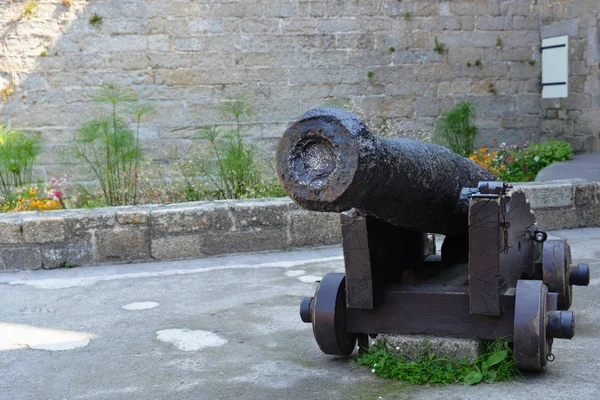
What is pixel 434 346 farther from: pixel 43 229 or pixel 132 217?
pixel 43 229

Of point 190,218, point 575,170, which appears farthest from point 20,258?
point 575,170

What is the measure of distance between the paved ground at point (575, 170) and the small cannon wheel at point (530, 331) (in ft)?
14.2

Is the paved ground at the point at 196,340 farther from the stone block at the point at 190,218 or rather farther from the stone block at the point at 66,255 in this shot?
the stone block at the point at 190,218

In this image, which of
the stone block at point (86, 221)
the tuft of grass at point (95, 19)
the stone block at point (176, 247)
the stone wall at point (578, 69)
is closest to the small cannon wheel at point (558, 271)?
the stone block at point (176, 247)

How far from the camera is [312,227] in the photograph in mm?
7031

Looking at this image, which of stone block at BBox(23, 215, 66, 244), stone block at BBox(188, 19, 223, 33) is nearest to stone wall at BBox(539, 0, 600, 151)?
stone block at BBox(188, 19, 223, 33)

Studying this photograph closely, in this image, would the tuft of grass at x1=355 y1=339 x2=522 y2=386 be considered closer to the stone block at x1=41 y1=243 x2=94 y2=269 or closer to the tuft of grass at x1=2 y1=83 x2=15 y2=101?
the stone block at x1=41 y1=243 x2=94 y2=269

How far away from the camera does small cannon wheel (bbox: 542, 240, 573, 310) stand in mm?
4449

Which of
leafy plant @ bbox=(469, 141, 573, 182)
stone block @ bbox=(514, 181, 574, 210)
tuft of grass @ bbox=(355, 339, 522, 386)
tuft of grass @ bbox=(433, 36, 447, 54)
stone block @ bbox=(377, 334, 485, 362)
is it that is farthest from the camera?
tuft of grass @ bbox=(433, 36, 447, 54)

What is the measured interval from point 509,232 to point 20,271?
4.27 metres

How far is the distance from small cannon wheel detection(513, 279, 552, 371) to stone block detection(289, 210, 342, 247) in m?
3.47

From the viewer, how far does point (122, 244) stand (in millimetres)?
6758

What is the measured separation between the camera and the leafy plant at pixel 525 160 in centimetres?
927

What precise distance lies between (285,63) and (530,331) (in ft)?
24.6
